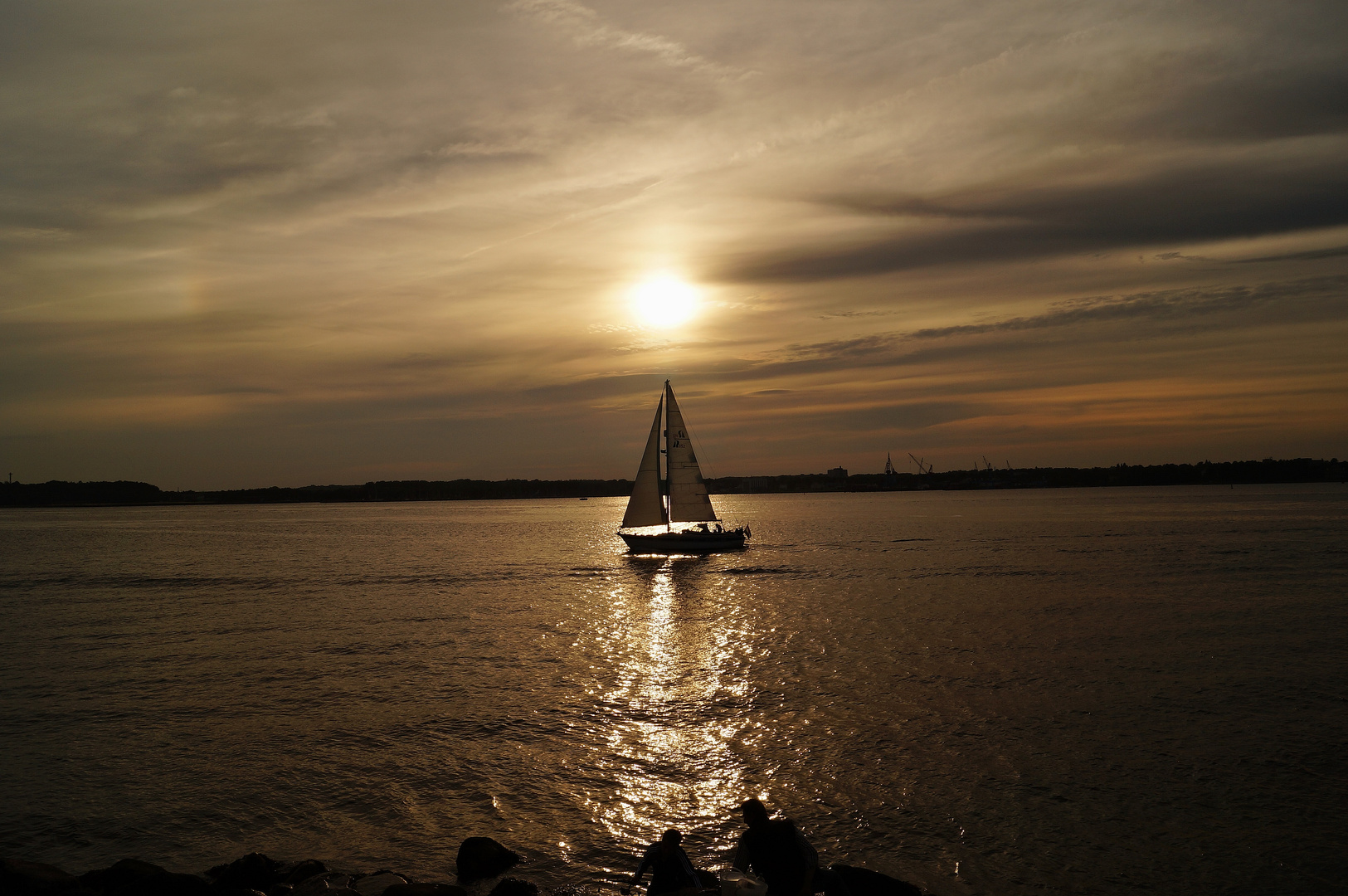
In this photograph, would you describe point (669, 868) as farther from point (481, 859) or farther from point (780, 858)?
point (481, 859)

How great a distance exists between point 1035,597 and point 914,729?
112ft

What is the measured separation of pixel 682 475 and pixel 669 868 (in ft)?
216

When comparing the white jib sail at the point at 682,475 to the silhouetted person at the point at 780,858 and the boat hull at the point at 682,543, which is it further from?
the silhouetted person at the point at 780,858

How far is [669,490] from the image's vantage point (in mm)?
80062

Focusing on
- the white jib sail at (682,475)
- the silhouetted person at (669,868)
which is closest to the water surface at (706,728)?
the silhouetted person at (669,868)

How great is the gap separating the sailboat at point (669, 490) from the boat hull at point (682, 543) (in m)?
0.08

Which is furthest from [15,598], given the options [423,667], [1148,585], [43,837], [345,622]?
[1148,585]

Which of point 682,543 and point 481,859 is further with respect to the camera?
point 682,543

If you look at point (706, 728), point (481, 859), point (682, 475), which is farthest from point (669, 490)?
point (481, 859)

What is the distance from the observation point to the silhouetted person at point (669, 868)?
14.0 meters

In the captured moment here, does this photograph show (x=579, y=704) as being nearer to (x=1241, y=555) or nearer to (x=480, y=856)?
(x=480, y=856)

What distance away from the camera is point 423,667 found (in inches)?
1414

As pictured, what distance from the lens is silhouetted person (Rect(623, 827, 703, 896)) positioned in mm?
14016

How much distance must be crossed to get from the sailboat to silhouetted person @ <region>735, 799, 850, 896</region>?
64481 millimetres
